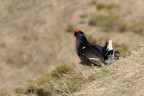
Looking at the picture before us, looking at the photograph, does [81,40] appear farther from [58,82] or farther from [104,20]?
[104,20]

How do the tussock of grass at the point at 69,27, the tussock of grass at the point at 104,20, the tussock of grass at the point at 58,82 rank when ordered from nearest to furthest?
the tussock of grass at the point at 58,82, the tussock of grass at the point at 69,27, the tussock of grass at the point at 104,20

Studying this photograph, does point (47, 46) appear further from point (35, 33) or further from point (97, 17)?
point (97, 17)

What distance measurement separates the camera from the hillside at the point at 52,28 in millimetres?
23188

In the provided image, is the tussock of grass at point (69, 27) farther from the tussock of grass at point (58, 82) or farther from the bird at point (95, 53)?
the tussock of grass at point (58, 82)

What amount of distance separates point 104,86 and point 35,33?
2079cm

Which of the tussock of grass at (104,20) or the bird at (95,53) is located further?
the tussock of grass at (104,20)

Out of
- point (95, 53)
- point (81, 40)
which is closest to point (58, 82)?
point (95, 53)

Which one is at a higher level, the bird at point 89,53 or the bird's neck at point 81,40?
the bird's neck at point 81,40

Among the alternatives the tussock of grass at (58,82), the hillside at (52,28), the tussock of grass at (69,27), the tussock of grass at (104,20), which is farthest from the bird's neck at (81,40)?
the tussock of grass at (104,20)

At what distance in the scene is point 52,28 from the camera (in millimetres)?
26922

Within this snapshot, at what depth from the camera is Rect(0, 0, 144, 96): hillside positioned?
23.2 metres

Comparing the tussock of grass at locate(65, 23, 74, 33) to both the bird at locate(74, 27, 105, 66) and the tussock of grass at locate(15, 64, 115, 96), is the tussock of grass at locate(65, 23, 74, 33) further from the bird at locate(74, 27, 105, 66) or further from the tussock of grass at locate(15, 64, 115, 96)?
the tussock of grass at locate(15, 64, 115, 96)

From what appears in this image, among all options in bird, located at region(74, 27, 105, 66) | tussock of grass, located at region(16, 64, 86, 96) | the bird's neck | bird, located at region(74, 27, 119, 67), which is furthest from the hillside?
tussock of grass, located at region(16, 64, 86, 96)

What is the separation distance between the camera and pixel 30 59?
24.1 meters
